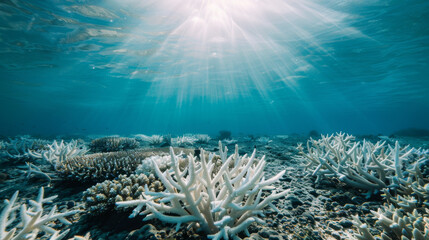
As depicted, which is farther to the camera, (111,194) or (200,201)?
(111,194)

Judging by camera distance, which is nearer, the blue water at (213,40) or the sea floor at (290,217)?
the sea floor at (290,217)

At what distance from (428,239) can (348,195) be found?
1.60 m

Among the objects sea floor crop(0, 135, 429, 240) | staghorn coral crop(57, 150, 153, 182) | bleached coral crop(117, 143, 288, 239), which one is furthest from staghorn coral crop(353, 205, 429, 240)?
staghorn coral crop(57, 150, 153, 182)

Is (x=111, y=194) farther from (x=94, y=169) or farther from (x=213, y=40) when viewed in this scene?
(x=213, y=40)

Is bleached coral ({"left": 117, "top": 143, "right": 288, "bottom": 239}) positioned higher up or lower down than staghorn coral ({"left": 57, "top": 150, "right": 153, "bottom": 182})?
lower down

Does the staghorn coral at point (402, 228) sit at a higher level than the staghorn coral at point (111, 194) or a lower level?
lower

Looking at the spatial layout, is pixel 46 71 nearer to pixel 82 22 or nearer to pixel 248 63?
pixel 82 22

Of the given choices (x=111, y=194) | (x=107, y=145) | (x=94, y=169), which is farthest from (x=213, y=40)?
(x=111, y=194)

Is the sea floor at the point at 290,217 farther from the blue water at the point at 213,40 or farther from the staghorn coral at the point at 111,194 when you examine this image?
the blue water at the point at 213,40

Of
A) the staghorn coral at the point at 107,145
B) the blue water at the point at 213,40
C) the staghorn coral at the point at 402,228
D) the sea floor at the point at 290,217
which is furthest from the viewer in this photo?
the blue water at the point at 213,40

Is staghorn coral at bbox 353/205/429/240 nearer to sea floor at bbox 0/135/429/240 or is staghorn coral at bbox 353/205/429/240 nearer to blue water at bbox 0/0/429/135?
sea floor at bbox 0/135/429/240

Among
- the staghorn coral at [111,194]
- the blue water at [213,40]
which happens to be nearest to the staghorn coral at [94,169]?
the staghorn coral at [111,194]

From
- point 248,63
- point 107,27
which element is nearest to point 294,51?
point 248,63

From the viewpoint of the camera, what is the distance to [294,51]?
1756 cm
